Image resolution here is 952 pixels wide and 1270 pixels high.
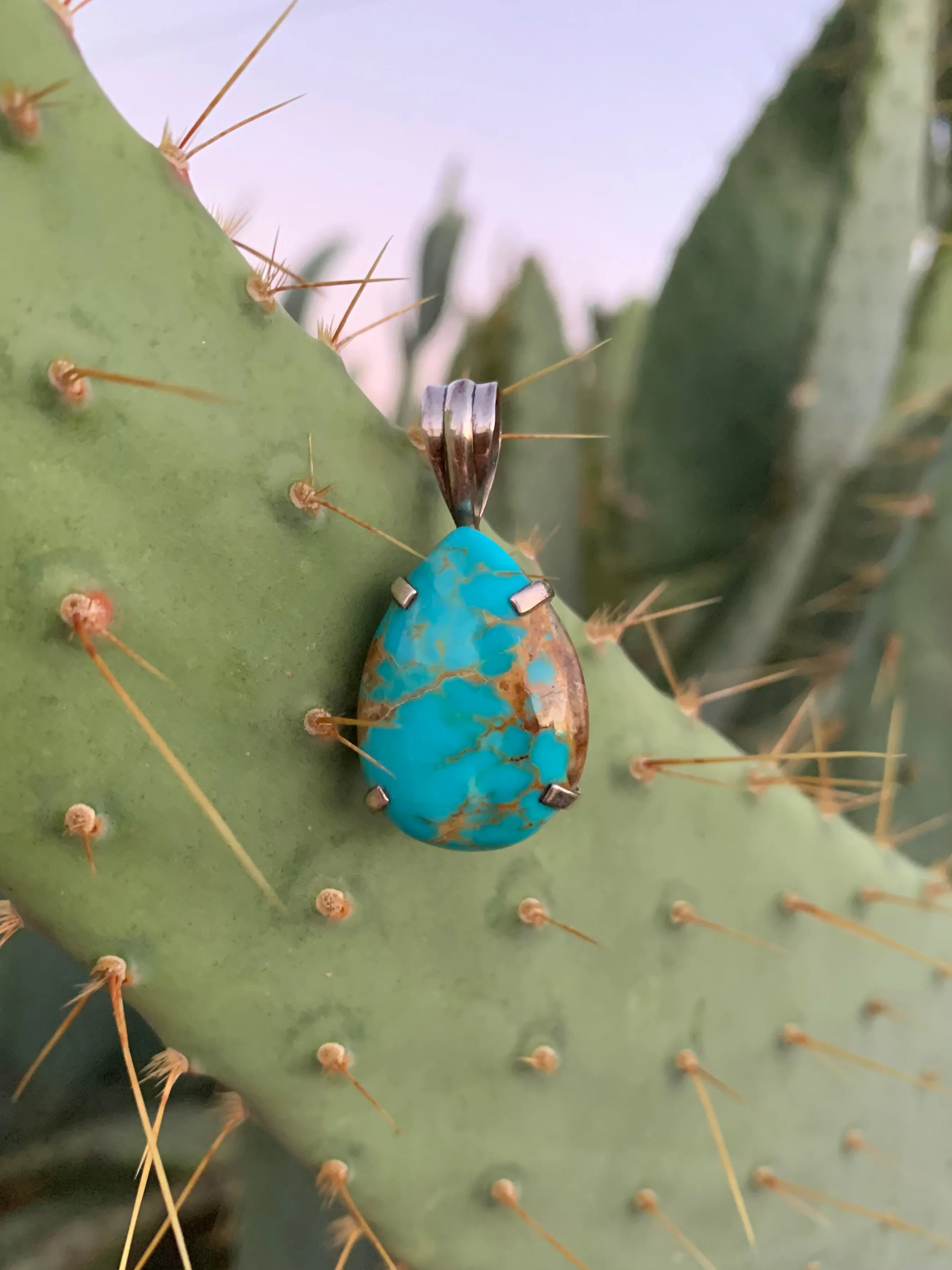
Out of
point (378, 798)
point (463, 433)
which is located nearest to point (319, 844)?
point (378, 798)

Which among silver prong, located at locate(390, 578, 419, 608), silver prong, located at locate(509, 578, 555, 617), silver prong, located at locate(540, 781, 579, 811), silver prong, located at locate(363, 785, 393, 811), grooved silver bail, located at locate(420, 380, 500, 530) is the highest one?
grooved silver bail, located at locate(420, 380, 500, 530)

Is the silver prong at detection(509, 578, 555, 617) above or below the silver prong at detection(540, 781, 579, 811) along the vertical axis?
above

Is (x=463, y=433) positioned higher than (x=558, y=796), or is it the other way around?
(x=463, y=433)

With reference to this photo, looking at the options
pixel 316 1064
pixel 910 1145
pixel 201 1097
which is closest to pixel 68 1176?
pixel 201 1097

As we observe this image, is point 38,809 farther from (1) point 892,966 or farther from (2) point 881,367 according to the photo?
(2) point 881,367

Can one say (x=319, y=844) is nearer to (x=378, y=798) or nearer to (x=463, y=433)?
Answer: (x=378, y=798)
